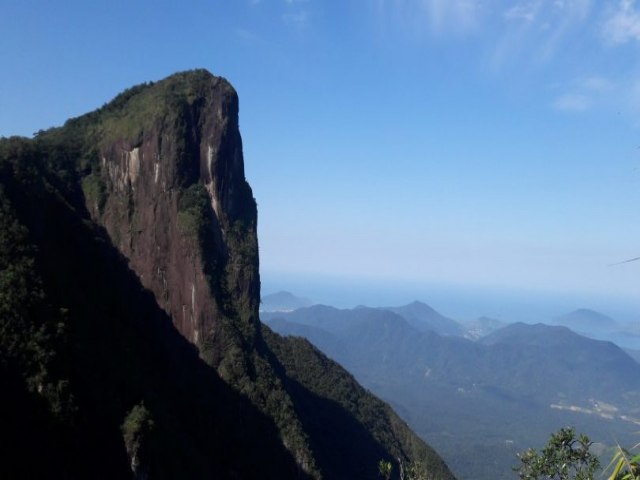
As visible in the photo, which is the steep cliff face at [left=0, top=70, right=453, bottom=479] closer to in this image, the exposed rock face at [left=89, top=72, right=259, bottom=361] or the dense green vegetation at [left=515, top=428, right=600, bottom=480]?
the exposed rock face at [left=89, top=72, right=259, bottom=361]

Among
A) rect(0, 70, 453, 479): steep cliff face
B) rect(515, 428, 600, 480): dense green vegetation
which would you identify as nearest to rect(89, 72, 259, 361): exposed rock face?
rect(0, 70, 453, 479): steep cliff face

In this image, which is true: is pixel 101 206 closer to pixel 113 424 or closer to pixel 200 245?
pixel 200 245

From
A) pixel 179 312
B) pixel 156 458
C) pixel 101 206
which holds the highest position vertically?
pixel 101 206

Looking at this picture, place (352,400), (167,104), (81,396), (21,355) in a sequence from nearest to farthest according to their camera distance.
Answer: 1. (21,355)
2. (81,396)
3. (167,104)
4. (352,400)

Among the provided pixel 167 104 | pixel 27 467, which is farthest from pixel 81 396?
pixel 167 104

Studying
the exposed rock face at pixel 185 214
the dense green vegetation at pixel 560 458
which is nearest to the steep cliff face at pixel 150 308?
the exposed rock face at pixel 185 214

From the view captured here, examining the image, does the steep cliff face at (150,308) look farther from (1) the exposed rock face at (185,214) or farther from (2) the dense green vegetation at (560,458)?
(2) the dense green vegetation at (560,458)

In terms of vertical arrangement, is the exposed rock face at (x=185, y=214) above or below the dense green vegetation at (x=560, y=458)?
above
